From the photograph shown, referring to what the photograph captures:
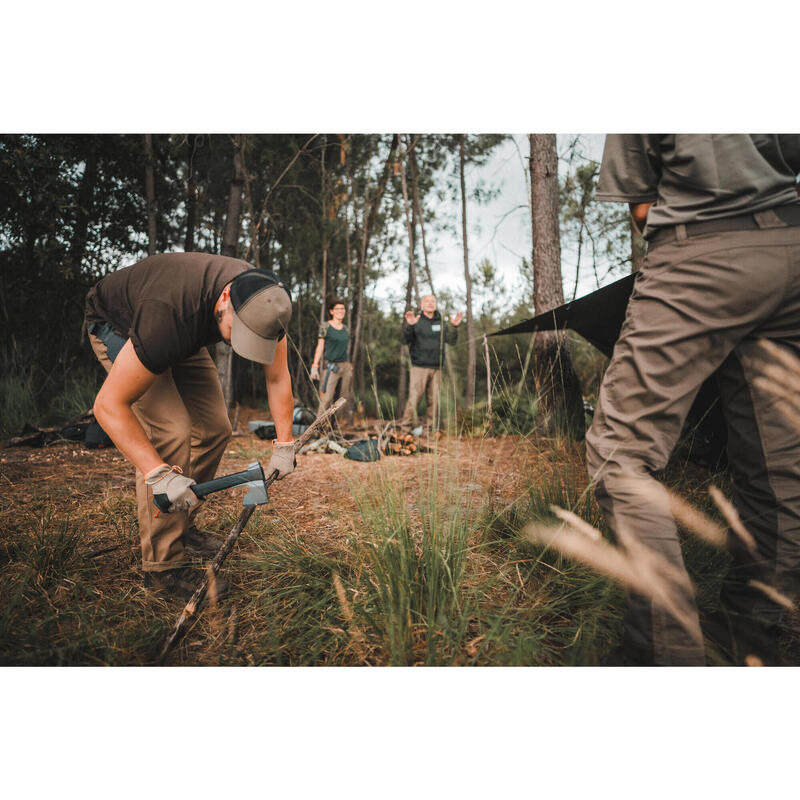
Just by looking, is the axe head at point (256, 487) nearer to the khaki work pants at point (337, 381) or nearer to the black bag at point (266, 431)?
the black bag at point (266, 431)

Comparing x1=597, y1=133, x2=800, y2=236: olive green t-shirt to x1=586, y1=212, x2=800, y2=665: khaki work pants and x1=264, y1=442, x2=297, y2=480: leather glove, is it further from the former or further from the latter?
x1=264, y1=442, x2=297, y2=480: leather glove

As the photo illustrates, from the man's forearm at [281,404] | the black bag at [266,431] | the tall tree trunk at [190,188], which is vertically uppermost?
the tall tree trunk at [190,188]

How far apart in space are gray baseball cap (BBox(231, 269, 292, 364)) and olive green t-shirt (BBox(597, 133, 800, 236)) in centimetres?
106

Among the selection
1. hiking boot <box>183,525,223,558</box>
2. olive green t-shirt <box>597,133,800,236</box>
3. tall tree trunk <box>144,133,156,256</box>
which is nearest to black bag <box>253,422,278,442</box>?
tall tree trunk <box>144,133,156,256</box>

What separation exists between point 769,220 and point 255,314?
4.59 feet

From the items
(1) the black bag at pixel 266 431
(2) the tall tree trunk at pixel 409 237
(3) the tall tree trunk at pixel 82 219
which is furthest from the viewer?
(2) the tall tree trunk at pixel 409 237

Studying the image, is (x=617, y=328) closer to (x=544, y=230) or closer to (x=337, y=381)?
(x=544, y=230)

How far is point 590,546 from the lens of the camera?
157 centimetres

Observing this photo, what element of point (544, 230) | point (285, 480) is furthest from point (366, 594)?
point (544, 230)

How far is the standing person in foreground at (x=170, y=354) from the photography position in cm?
140

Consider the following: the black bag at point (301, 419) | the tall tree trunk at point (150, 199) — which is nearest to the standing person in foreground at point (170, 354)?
the black bag at point (301, 419)

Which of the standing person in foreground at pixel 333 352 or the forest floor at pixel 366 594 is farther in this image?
the standing person in foreground at pixel 333 352

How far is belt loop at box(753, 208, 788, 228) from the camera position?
1.09 meters

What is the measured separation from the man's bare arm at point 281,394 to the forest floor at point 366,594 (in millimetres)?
423
